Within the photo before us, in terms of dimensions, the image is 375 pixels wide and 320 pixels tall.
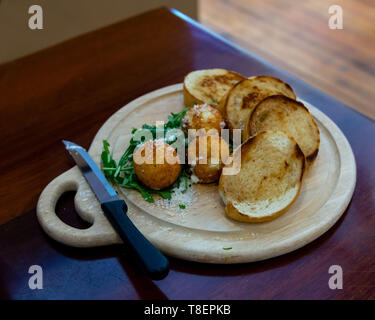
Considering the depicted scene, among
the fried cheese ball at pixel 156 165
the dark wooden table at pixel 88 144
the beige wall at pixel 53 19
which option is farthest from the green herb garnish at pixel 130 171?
the beige wall at pixel 53 19

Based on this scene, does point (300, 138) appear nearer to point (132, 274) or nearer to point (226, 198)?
point (226, 198)

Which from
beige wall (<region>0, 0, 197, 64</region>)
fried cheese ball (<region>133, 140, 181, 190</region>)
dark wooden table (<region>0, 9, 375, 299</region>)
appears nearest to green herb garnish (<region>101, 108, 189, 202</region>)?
fried cheese ball (<region>133, 140, 181, 190</region>)

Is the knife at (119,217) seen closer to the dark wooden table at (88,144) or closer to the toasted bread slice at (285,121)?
the dark wooden table at (88,144)

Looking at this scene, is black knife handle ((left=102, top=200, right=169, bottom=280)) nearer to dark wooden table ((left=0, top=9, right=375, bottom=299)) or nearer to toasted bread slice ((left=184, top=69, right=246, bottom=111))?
dark wooden table ((left=0, top=9, right=375, bottom=299))

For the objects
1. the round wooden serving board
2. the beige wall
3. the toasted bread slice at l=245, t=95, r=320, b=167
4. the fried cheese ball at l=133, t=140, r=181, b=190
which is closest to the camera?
the round wooden serving board

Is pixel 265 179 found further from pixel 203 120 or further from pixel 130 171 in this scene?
pixel 130 171

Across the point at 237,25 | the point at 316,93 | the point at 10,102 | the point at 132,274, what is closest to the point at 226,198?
the point at 132,274
